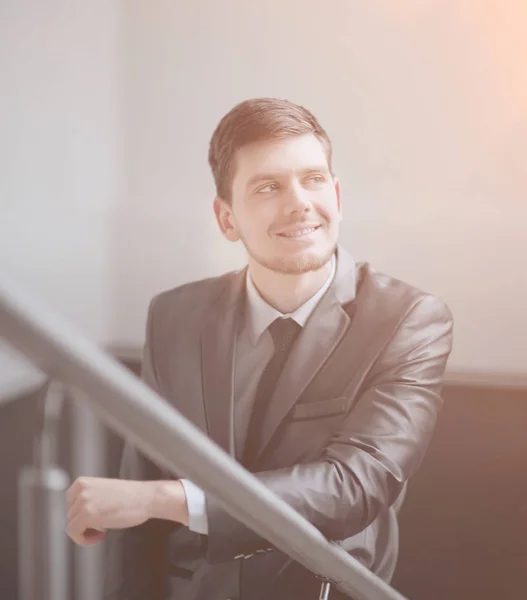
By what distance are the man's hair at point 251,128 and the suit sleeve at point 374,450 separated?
16.1 inches

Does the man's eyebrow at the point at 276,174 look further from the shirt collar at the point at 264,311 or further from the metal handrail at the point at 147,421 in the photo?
the metal handrail at the point at 147,421

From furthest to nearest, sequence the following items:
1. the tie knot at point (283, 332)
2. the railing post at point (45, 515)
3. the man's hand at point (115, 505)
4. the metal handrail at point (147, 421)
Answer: the tie knot at point (283, 332) < the man's hand at point (115, 505) < the railing post at point (45, 515) < the metal handrail at point (147, 421)

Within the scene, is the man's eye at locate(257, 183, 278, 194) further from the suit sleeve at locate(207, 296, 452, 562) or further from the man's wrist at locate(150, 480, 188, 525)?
the man's wrist at locate(150, 480, 188, 525)

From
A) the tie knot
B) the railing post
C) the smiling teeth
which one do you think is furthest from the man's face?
the railing post

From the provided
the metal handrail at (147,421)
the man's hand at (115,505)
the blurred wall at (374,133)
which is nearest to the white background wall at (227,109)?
the blurred wall at (374,133)

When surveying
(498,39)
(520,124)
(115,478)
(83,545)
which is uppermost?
(498,39)

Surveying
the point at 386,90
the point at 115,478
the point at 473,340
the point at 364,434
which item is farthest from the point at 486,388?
the point at 115,478

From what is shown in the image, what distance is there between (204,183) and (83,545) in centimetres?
74

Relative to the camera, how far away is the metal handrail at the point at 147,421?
0.84 metres

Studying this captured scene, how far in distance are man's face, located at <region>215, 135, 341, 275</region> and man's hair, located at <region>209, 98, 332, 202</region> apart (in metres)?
0.02

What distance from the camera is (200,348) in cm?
149

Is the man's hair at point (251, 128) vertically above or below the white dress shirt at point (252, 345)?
above

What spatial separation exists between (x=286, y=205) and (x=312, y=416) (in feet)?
1.37

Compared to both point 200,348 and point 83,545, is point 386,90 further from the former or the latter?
point 83,545
